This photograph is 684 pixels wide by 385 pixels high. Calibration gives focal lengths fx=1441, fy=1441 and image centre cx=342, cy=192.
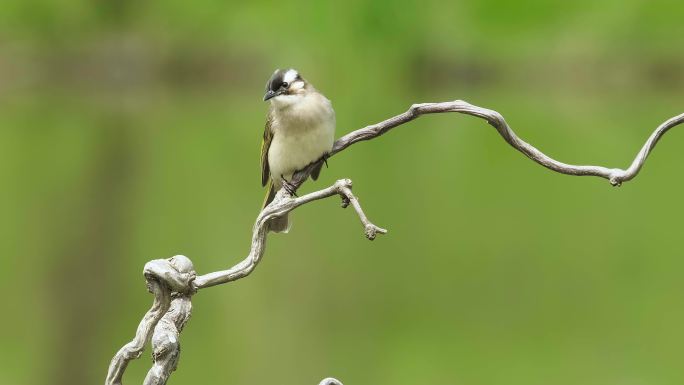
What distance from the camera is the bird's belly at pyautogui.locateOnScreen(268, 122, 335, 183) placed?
173 inches

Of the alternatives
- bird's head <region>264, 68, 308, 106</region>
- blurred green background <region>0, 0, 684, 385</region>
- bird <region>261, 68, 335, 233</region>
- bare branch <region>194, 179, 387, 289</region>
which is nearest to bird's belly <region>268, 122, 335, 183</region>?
Answer: bird <region>261, 68, 335, 233</region>

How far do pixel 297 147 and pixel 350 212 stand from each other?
36.7 ft

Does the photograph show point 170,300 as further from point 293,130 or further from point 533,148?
point 293,130

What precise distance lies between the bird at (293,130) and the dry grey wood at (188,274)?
1.81m

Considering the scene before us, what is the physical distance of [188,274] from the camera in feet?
7.84

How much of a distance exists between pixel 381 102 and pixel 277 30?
756cm

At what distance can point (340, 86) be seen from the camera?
33.2m

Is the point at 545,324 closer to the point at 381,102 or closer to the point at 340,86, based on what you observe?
the point at 381,102

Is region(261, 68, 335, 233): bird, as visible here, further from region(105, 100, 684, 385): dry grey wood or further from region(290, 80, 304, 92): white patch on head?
region(105, 100, 684, 385): dry grey wood

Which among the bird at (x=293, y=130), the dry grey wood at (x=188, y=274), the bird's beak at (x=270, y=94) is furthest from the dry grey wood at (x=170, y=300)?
the bird at (x=293, y=130)

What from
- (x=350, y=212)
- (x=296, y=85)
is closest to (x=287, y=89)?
(x=296, y=85)

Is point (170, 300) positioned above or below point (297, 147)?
below

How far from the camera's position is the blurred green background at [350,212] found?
9516 millimetres

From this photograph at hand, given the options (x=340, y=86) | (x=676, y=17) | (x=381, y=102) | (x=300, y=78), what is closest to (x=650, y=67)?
(x=676, y=17)
